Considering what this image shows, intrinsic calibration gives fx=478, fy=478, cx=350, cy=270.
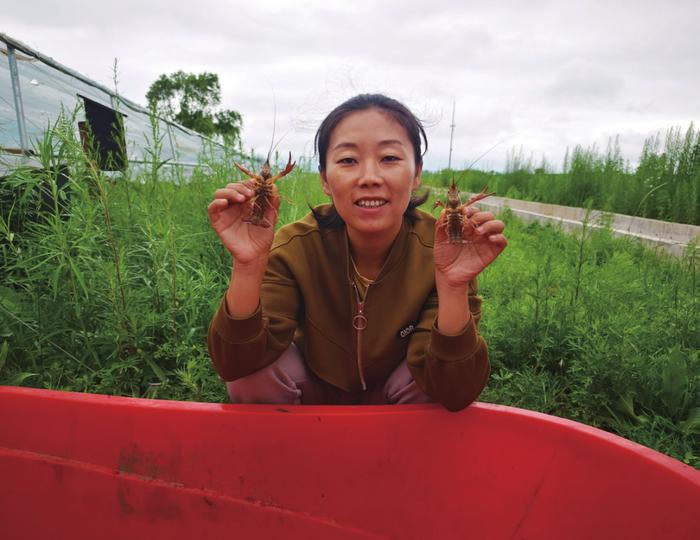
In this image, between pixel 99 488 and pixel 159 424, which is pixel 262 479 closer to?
pixel 159 424

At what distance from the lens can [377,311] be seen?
5.98 ft

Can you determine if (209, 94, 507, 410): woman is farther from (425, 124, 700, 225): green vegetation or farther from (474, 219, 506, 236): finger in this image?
(425, 124, 700, 225): green vegetation

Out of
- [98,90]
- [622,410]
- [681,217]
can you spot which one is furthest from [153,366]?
[98,90]

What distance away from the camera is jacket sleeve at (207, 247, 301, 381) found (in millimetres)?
1503

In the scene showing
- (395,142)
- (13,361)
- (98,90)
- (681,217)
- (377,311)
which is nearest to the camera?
(395,142)

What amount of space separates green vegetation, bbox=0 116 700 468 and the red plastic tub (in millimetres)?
430

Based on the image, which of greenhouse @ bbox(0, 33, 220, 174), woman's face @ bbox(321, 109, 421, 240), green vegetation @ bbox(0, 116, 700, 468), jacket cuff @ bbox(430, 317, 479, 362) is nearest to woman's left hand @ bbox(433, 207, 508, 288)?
jacket cuff @ bbox(430, 317, 479, 362)

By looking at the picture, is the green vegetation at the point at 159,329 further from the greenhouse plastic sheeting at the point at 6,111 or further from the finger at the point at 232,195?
the greenhouse plastic sheeting at the point at 6,111

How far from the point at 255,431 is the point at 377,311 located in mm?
627

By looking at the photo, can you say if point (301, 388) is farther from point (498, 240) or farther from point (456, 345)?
point (498, 240)

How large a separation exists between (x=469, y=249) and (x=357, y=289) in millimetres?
563

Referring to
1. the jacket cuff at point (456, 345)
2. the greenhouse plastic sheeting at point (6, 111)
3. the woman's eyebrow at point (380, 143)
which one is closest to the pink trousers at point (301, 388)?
the jacket cuff at point (456, 345)

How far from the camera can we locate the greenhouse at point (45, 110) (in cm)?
259

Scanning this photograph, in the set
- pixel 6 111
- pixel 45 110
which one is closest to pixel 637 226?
pixel 6 111
